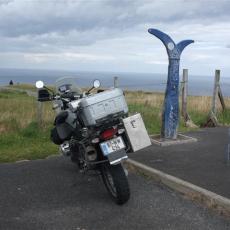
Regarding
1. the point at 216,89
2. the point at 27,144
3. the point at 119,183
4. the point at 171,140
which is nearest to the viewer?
the point at 119,183

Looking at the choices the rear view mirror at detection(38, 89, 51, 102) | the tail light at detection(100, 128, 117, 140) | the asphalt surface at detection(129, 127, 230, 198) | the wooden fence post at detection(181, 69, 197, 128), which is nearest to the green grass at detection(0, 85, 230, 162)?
the wooden fence post at detection(181, 69, 197, 128)

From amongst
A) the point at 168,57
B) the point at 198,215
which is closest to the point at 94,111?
the point at 198,215

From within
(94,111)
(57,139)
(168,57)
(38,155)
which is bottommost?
(38,155)

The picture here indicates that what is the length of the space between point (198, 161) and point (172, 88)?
2370mm

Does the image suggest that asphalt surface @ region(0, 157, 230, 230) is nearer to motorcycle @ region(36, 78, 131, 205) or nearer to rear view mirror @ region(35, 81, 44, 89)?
motorcycle @ region(36, 78, 131, 205)

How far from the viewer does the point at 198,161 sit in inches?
302

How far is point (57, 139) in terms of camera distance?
21.2 ft

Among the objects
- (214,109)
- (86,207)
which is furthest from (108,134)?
(214,109)

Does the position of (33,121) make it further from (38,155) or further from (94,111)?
(94,111)

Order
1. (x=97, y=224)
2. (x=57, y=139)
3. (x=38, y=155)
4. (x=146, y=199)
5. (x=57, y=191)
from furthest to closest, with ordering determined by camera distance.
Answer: (x=38, y=155)
(x=57, y=139)
(x=57, y=191)
(x=146, y=199)
(x=97, y=224)

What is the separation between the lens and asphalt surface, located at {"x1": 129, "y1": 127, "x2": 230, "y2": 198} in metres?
6.30

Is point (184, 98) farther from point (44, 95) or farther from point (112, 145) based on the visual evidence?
point (112, 145)

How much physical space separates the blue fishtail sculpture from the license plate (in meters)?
4.43

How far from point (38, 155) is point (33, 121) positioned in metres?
2.82
